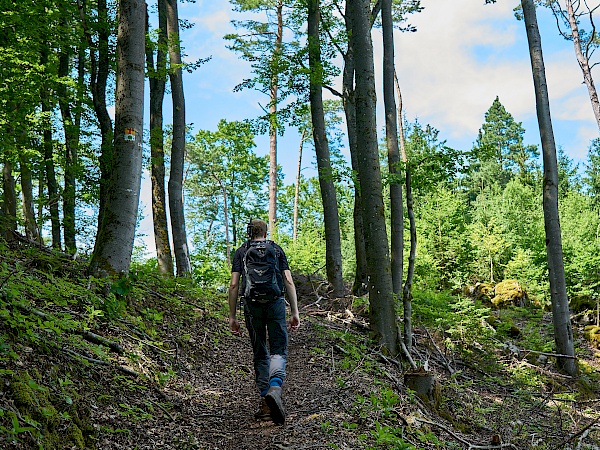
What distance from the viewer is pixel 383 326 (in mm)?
8023

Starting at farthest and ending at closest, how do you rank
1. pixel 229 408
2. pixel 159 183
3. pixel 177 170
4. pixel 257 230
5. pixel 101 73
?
pixel 177 170 < pixel 159 183 < pixel 101 73 < pixel 229 408 < pixel 257 230

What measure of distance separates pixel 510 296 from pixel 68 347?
66.0 feet

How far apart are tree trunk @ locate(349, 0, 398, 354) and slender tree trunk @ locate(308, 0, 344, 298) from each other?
12.4 feet

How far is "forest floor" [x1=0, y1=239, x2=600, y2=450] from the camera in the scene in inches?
150

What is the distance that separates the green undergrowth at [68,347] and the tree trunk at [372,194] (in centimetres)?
316

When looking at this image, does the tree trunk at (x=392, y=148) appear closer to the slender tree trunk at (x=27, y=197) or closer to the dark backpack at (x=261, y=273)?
the dark backpack at (x=261, y=273)

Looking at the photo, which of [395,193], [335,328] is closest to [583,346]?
[395,193]

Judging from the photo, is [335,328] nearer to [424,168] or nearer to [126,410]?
[424,168]

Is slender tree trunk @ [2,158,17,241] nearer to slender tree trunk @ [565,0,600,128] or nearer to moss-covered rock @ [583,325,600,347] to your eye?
moss-covered rock @ [583,325,600,347]

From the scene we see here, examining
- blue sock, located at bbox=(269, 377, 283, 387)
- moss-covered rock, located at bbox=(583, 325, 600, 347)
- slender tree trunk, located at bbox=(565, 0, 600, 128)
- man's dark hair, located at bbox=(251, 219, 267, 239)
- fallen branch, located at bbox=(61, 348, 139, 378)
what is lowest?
moss-covered rock, located at bbox=(583, 325, 600, 347)

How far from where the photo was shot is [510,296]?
21031 millimetres

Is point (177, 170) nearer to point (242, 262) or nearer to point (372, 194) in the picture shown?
point (372, 194)

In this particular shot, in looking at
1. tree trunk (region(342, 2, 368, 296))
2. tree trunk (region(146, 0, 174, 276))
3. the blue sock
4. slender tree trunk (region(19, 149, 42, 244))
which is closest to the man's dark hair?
the blue sock

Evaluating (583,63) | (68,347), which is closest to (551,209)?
(583,63)
